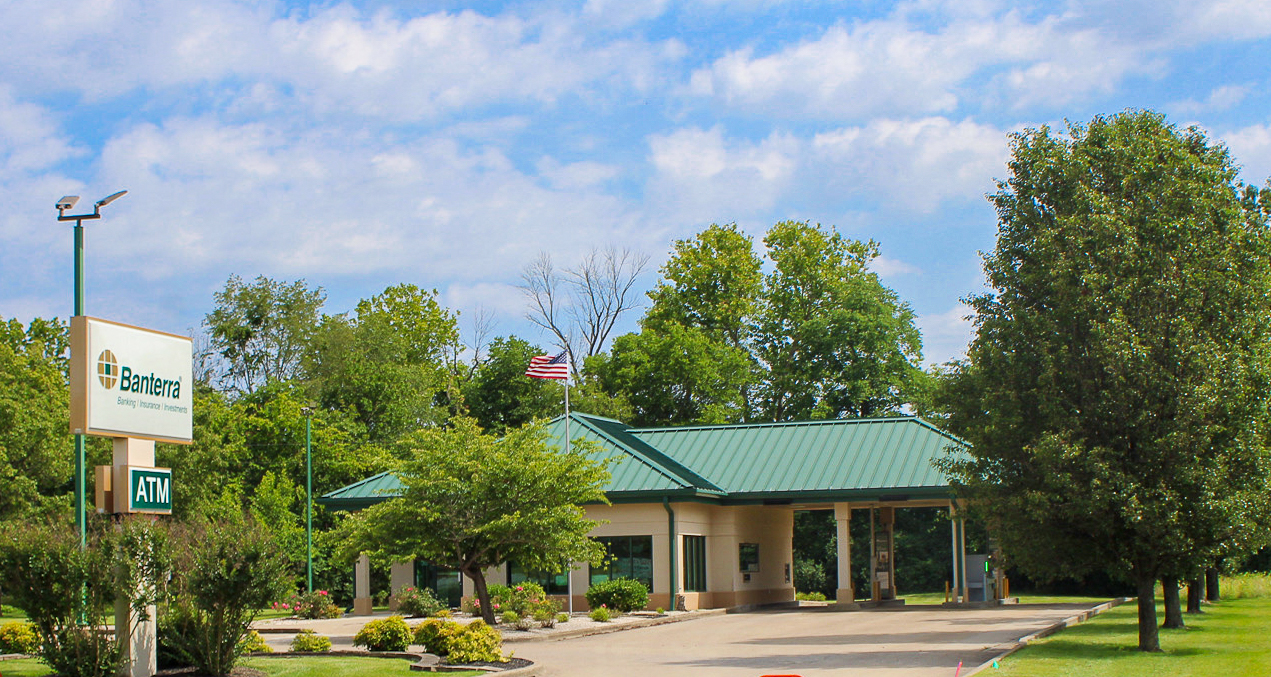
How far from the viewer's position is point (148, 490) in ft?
53.5

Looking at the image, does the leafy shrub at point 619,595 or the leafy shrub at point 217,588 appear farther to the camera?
the leafy shrub at point 619,595

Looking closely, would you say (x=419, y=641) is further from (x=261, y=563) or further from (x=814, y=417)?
(x=814, y=417)

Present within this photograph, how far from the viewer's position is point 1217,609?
3128 cm

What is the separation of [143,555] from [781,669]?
9.01 metres

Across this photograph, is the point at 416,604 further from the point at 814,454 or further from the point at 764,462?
the point at 814,454

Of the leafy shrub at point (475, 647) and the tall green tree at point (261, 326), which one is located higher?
the tall green tree at point (261, 326)

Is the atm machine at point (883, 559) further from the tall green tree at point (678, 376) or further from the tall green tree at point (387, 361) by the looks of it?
the tall green tree at point (387, 361)

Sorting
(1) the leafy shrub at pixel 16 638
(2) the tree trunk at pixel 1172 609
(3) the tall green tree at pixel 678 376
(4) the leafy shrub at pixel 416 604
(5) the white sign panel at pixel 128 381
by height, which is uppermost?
(3) the tall green tree at pixel 678 376

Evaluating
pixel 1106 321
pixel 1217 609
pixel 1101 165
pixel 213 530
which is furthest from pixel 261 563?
pixel 1217 609

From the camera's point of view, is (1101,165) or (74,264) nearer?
(74,264)

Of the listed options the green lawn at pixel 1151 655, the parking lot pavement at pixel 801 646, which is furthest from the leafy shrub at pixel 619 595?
the green lawn at pixel 1151 655

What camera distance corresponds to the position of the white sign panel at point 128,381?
15.7m

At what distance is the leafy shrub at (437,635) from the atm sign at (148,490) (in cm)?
463

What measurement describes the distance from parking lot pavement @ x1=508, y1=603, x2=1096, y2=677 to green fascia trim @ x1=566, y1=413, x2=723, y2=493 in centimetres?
474
